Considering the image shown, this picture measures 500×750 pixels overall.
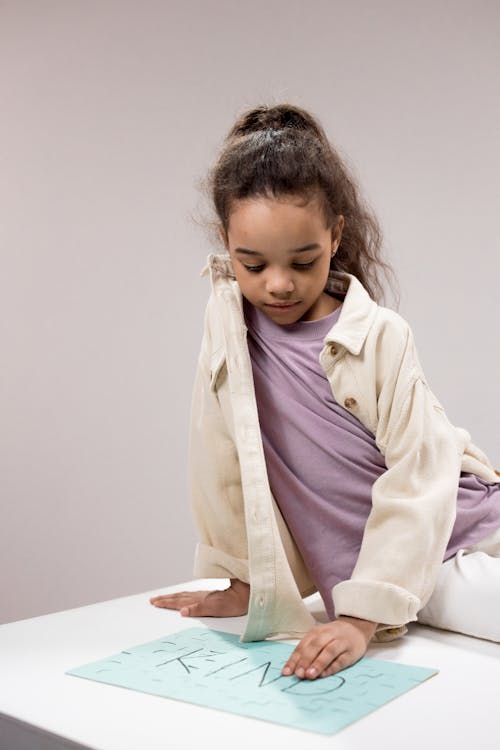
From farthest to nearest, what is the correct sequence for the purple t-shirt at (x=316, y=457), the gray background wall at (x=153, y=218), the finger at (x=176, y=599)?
the gray background wall at (x=153, y=218), the finger at (x=176, y=599), the purple t-shirt at (x=316, y=457)

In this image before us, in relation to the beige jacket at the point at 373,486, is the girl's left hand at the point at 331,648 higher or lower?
lower

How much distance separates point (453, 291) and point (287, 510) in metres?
0.96

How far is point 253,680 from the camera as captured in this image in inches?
38.0

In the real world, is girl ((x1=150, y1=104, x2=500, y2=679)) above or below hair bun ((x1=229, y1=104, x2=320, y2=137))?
below

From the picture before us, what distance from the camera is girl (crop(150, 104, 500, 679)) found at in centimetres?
111

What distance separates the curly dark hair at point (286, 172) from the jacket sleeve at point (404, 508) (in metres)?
0.20

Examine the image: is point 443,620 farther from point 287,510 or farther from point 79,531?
point 79,531

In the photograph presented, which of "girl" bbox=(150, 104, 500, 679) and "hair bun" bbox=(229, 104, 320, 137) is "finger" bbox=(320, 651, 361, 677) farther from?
"hair bun" bbox=(229, 104, 320, 137)

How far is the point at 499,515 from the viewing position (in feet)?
4.26

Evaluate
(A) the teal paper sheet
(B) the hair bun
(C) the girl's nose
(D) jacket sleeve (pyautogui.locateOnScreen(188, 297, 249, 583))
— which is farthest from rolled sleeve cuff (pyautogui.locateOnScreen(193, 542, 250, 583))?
(B) the hair bun

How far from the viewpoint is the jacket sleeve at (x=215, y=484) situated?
128 centimetres

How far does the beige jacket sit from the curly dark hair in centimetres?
9

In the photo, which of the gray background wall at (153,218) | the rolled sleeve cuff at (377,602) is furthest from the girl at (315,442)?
the gray background wall at (153,218)

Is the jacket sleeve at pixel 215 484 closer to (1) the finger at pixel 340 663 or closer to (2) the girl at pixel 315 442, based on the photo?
(2) the girl at pixel 315 442
